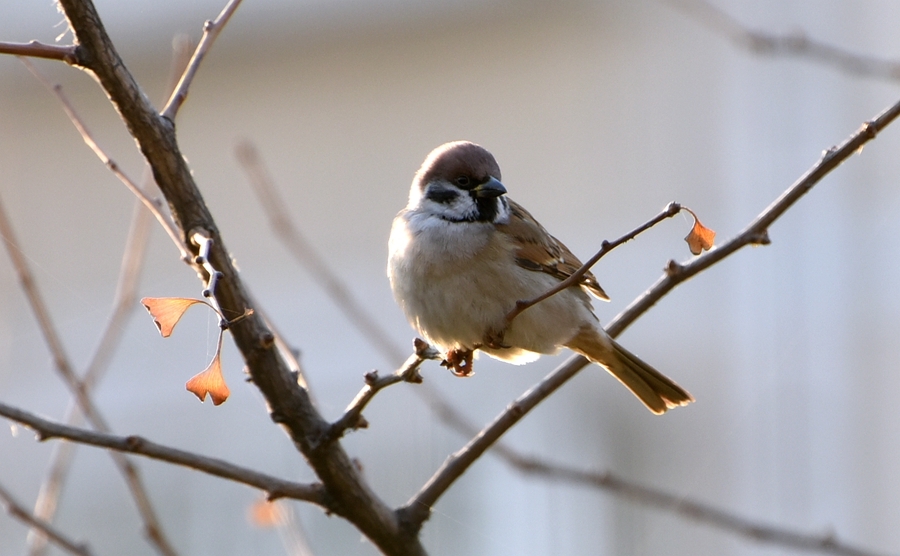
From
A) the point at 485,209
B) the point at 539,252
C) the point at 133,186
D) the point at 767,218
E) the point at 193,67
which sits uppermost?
the point at 193,67

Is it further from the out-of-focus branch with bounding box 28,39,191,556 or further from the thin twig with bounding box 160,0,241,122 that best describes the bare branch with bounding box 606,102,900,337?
the out-of-focus branch with bounding box 28,39,191,556

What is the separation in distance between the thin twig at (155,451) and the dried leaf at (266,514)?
2.43ft

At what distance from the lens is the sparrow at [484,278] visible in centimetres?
270

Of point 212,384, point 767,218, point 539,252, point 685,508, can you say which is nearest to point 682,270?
point 767,218

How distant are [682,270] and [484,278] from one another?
0.83 metres

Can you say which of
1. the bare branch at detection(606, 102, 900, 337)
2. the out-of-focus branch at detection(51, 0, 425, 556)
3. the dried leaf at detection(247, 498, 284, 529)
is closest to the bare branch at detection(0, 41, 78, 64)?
the out-of-focus branch at detection(51, 0, 425, 556)

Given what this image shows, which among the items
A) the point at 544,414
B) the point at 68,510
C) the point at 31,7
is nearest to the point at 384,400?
the point at 544,414

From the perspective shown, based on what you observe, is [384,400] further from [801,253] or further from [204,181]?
[801,253]

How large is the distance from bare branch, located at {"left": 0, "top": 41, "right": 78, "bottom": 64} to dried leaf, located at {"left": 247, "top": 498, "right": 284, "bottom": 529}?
1211mm

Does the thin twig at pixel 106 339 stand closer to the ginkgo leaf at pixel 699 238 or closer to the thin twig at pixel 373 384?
the thin twig at pixel 373 384

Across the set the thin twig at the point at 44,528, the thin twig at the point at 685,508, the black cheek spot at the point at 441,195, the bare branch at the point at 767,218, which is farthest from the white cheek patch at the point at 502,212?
the thin twig at the point at 44,528

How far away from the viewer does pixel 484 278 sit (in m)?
2.75

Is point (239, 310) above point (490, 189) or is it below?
above

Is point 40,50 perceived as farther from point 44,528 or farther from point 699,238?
point 699,238
